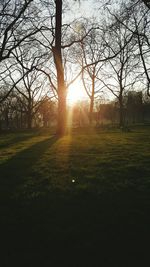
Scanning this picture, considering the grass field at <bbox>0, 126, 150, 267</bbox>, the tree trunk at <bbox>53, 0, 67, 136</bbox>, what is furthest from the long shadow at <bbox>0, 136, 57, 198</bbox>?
the tree trunk at <bbox>53, 0, 67, 136</bbox>

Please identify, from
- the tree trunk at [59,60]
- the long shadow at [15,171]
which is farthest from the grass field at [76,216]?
the tree trunk at [59,60]

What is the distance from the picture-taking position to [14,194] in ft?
21.2

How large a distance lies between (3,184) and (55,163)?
2.51 metres

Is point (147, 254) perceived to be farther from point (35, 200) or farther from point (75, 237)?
point (35, 200)

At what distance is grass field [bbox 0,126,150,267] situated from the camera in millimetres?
4219

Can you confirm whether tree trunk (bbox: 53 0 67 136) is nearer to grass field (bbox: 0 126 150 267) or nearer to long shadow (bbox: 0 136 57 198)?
long shadow (bbox: 0 136 57 198)

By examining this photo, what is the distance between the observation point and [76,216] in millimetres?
5273

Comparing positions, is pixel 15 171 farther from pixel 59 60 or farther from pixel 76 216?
pixel 59 60

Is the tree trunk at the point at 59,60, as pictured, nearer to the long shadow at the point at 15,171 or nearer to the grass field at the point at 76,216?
the long shadow at the point at 15,171

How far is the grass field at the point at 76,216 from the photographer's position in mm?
4219

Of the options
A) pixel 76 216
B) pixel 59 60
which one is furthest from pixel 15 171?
pixel 59 60

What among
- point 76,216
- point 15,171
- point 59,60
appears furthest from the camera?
point 59,60

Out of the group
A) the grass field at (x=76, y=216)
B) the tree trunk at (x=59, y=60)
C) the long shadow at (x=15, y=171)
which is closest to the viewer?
the grass field at (x=76, y=216)

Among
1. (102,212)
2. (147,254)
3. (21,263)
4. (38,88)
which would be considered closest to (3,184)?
(102,212)
